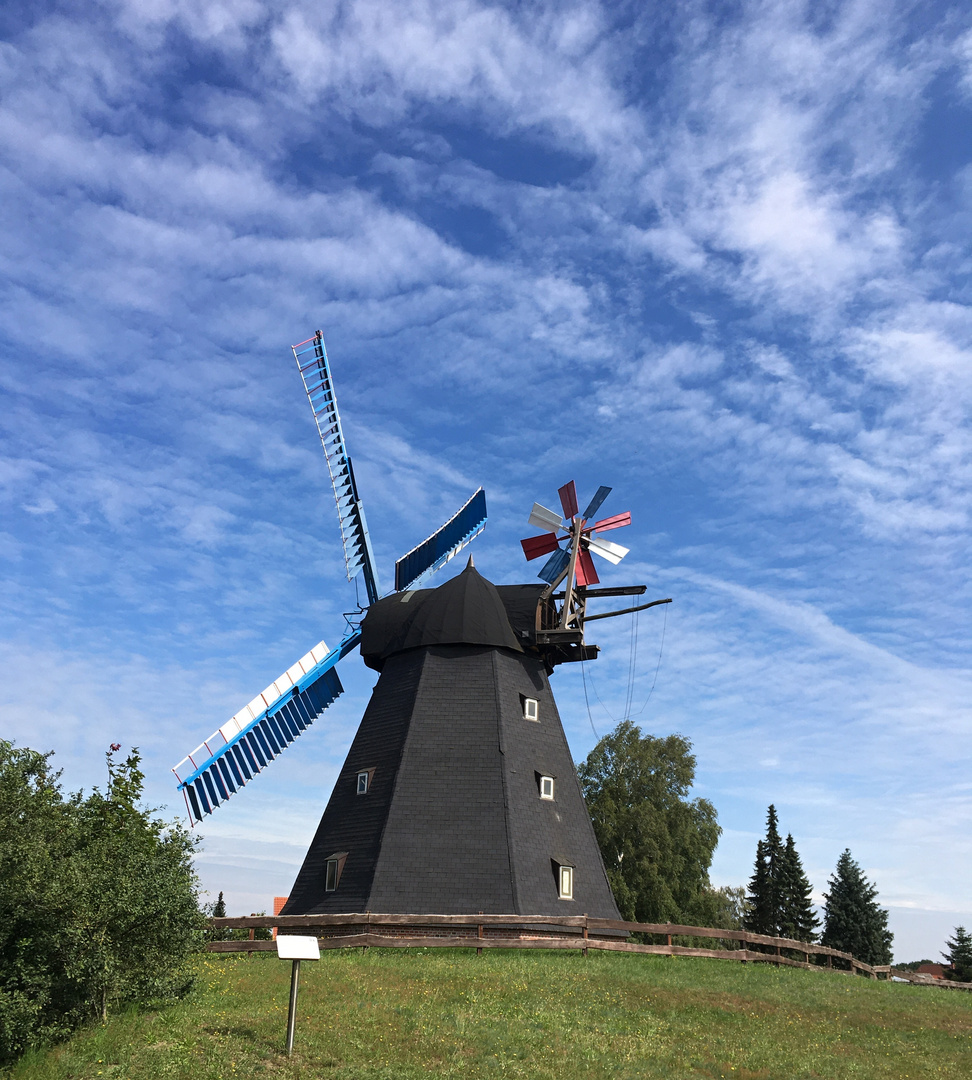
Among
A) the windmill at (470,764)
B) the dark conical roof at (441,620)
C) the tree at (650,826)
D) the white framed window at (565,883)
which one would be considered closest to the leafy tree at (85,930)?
the windmill at (470,764)

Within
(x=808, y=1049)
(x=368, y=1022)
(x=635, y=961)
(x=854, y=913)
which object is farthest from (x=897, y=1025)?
(x=854, y=913)

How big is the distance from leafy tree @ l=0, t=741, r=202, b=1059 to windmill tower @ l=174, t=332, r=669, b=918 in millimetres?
8502

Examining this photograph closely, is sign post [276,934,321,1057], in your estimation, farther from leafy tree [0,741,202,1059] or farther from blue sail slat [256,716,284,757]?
blue sail slat [256,716,284,757]

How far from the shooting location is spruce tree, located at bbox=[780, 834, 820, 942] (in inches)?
1941

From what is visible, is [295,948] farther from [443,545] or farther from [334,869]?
[443,545]

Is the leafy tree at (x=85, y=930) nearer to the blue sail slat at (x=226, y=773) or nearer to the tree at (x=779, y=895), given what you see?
the blue sail slat at (x=226, y=773)

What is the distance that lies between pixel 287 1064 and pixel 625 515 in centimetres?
2111

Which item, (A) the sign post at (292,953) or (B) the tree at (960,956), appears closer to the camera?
(A) the sign post at (292,953)

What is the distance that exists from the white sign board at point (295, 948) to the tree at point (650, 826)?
31.5m

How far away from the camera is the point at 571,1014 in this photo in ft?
48.0

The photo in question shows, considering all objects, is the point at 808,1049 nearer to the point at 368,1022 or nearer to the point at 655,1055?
the point at 655,1055

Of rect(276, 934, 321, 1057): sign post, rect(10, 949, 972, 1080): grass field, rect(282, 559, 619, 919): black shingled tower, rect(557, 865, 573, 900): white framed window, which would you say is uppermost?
rect(282, 559, 619, 919): black shingled tower

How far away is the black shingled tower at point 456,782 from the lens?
22.5 meters

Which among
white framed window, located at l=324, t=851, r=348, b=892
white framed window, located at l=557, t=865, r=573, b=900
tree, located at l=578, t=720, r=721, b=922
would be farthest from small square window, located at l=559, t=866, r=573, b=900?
tree, located at l=578, t=720, r=721, b=922
